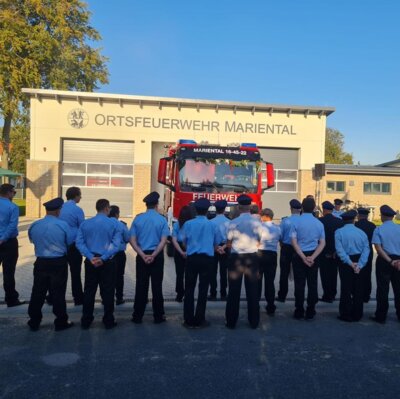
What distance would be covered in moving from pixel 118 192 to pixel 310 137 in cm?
1092

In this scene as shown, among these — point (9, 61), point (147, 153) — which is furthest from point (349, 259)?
point (9, 61)

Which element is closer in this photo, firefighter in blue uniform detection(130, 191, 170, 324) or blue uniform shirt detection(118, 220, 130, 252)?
blue uniform shirt detection(118, 220, 130, 252)

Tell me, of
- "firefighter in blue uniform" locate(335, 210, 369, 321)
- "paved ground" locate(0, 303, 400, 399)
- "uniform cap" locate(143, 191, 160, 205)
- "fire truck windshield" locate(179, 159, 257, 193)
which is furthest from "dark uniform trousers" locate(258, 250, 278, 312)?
"fire truck windshield" locate(179, 159, 257, 193)

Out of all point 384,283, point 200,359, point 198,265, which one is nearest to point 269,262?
point 198,265

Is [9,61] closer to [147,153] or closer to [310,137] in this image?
[147,153]

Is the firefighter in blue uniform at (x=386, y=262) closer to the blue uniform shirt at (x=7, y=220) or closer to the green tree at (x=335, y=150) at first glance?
the blue uniform shirt at (x=7, y=220)

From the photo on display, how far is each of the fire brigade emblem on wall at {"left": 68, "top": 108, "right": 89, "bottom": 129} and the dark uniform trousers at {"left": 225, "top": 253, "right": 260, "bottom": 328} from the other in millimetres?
16679

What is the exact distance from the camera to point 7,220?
5961mm

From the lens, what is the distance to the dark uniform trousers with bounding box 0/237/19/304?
6.07 meters

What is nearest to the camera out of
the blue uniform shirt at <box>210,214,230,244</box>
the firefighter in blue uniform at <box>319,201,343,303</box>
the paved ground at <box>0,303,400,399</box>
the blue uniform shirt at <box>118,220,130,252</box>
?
the paved ground at <box>0,303,400,399</box>

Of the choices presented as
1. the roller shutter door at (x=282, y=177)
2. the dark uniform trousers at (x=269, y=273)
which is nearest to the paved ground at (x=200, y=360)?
the dark uniform trousers at (x=269, y=273)

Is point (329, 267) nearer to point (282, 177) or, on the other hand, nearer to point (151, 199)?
point (151, 199)

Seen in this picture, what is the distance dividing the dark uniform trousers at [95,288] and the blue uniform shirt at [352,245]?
346cm

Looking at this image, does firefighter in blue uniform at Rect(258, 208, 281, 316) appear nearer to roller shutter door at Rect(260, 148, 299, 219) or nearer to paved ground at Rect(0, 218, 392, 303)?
paved ground at Rect(0, 218, 392, 303)
